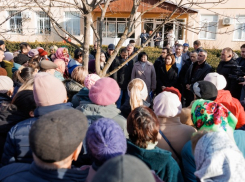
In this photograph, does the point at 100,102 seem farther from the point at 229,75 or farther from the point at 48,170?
the point at 229,75

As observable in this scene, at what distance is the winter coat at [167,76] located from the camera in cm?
566

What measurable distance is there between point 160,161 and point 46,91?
3.80ft

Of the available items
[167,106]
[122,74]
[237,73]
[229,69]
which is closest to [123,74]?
[122,74]

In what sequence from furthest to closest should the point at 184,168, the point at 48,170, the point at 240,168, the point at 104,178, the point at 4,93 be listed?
the point at 4,93, the point at 184,168, the point at 240,168, the point at 48,170, the point at 104,178

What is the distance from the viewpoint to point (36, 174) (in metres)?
1.28

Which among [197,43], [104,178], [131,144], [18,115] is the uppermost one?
[197,43]

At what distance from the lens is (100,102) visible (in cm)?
246

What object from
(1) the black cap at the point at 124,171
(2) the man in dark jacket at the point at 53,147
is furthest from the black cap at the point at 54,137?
(1) the black cap at the point at 124,171

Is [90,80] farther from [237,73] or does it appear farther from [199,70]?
[237,73]

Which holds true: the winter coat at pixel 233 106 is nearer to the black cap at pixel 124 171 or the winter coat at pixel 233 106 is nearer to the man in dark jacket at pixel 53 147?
the man in dark jacket at pixel 53 147

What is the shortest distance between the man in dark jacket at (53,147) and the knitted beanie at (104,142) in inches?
6.9

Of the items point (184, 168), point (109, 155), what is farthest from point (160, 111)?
point (109, 155)

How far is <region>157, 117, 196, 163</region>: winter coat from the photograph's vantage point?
223 cm

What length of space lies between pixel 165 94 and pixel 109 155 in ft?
3.73
